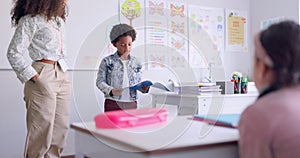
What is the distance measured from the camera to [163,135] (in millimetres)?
1084

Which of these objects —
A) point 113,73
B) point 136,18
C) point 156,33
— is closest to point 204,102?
point 113,73

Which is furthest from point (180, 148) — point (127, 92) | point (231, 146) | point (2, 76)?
point (2, 76)

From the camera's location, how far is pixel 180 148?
942mm

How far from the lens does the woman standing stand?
1.98 meters

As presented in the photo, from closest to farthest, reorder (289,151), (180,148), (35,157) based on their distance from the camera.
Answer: (289,151) → (180,148) → (35,157)

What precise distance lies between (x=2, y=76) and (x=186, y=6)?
1.95 metres

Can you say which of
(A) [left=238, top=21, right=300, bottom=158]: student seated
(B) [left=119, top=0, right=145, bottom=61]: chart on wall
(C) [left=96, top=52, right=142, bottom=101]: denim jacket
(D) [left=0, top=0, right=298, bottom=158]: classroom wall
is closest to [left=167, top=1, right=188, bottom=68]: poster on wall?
(D) [left=0, top=0, right=298, bottom=158]: classroom wall

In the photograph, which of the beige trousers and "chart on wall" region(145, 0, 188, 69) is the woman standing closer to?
the beige trousers

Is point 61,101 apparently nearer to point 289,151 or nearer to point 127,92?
point 127,92

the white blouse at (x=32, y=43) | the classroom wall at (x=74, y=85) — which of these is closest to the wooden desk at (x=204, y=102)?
the classroom wall at (x=74, y=85)

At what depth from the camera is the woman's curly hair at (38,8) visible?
6.55 ft

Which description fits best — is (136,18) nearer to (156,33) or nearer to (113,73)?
(156,33)

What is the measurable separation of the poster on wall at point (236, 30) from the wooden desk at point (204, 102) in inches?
40.7

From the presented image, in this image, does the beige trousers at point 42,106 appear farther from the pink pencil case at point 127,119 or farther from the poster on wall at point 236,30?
the poster on wall at point 236,30
